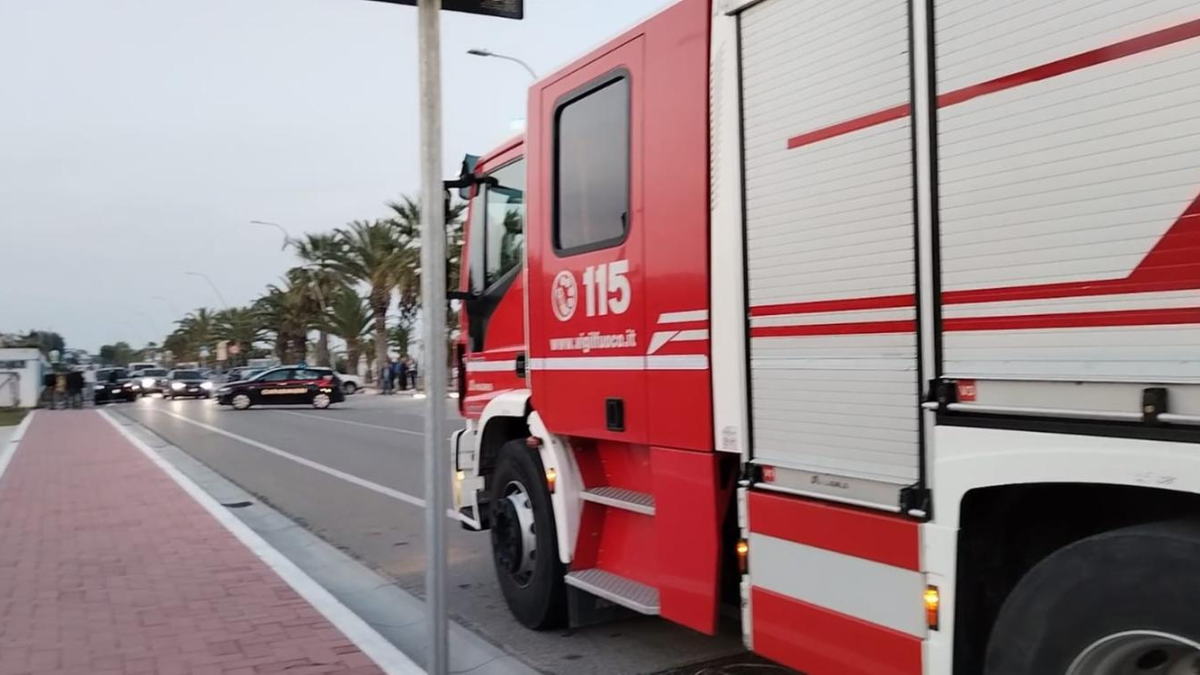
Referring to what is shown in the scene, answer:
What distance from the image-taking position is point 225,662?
16.4 ft

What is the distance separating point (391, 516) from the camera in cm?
1004

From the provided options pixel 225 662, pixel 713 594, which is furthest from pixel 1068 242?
pixel 225 662

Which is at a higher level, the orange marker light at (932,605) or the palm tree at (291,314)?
the palm tree at (291,314)

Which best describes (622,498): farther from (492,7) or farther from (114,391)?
(114,391)

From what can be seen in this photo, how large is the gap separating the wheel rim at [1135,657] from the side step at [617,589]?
2.12 metres

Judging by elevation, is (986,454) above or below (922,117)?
below

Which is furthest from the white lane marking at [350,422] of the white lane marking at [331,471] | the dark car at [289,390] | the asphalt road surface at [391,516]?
the white lane marking at [331,471]

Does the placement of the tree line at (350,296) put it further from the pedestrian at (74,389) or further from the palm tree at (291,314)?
the pedestrian at (74,389)

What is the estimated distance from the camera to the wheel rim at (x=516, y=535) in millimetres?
5512

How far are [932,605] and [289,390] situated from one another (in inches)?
1328

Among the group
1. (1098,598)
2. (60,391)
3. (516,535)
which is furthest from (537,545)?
(60,391)

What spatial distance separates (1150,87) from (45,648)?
5.84 m

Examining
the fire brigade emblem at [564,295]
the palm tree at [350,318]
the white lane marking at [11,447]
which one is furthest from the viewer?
the palm tree at [350,318]

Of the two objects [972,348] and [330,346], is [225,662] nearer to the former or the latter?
[972,348]
